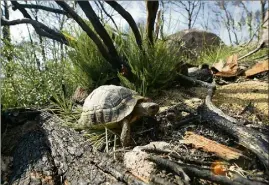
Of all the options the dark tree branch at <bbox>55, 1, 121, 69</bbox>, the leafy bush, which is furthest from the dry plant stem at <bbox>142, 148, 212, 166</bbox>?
the leafy bush

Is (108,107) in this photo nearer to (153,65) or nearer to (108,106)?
(108,106)

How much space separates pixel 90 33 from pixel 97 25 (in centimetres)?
10

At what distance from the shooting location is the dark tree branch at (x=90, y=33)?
3.14m

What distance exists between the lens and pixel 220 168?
1766mm

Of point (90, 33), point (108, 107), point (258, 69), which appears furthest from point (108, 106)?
point (258, 69)

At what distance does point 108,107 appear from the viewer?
8.05 feet

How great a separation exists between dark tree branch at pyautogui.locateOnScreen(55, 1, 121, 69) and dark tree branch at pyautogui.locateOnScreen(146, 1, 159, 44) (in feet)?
1.42

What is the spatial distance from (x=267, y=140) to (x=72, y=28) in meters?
2.42

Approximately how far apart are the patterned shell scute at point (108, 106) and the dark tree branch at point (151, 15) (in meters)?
1.00

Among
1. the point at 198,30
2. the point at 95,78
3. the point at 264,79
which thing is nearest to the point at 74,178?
the point at 95,78

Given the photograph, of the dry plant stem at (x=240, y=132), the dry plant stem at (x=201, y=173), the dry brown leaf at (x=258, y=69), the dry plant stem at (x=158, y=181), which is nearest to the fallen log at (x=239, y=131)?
the dry plant stem at (x=240, y=132)

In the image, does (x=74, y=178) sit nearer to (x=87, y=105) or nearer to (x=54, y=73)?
(x=87, y=105)

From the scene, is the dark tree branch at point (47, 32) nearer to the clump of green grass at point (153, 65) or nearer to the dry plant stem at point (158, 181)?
the clump of green grass at point (153, 65)

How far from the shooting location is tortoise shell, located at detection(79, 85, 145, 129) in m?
2.39
